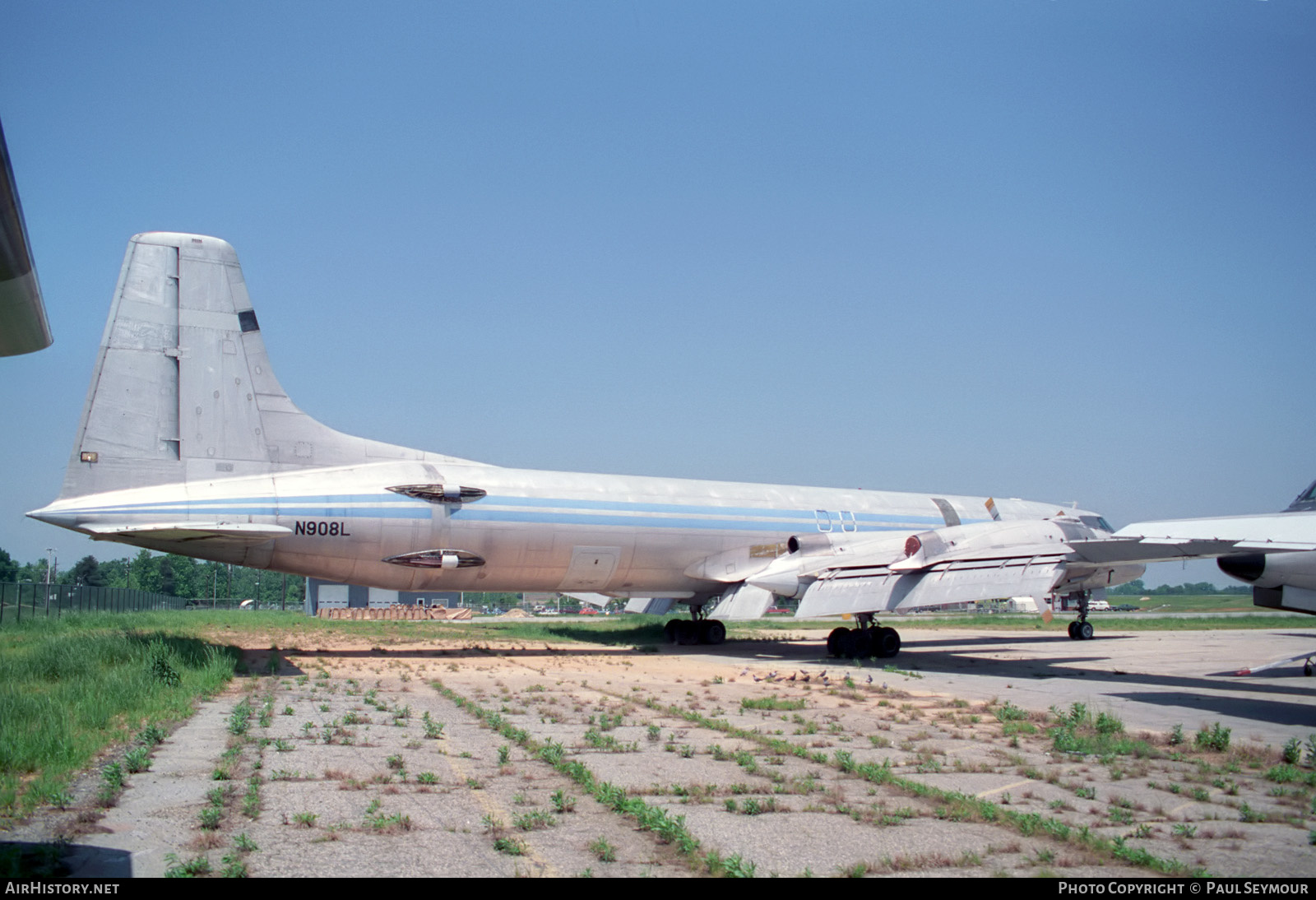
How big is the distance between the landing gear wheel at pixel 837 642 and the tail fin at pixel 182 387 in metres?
12.5

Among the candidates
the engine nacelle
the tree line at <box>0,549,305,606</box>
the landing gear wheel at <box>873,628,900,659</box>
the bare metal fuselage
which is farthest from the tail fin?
the tree line at <box>0,549,305,606</box>

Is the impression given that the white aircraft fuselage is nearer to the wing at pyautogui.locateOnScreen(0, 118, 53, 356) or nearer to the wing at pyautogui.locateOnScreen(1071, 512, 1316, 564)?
the wing at pyautogui.locateOnScreen(1071, 512, 1316, 564)

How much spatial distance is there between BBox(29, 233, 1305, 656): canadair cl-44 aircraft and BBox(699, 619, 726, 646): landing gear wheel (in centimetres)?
156

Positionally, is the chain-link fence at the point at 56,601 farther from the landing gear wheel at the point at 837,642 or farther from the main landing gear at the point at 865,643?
the main landing gear at the point at 865,643

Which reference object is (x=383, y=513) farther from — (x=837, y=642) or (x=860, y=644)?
(x=860, y=644)

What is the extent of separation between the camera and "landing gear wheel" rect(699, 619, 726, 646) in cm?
2744

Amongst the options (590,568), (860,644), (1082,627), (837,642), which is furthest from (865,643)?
(1082,627)

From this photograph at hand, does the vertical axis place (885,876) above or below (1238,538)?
below

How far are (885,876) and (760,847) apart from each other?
86 cm

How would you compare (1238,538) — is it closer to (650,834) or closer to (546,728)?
(546,728)

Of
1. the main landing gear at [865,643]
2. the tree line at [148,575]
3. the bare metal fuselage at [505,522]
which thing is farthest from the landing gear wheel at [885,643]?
the tree line at [148,575]

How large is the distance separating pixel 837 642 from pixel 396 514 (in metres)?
10.6

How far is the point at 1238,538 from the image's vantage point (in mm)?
12906
